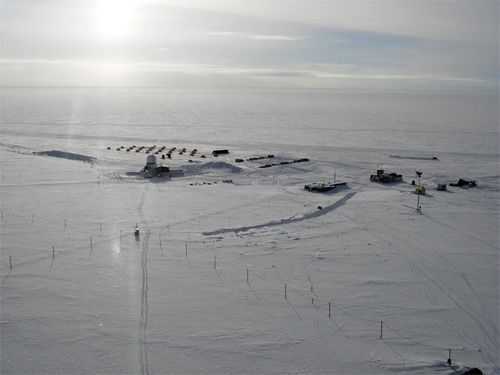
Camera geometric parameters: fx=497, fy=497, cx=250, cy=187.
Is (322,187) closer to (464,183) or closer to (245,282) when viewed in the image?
(464,183)

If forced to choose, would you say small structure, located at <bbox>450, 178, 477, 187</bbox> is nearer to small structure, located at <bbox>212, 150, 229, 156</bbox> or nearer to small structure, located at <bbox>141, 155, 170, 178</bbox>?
small structure, located at <bbox>141, 155, 170, 178</bbox>

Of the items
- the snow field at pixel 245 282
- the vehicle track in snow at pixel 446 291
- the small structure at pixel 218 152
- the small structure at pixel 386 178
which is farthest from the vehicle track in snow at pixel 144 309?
the small structure at pixel 218 152

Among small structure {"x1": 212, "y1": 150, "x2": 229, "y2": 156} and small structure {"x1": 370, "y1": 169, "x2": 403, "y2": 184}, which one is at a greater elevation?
small structure {"x1": 212, "y1": 150, "x2": 229, "y2": 156}


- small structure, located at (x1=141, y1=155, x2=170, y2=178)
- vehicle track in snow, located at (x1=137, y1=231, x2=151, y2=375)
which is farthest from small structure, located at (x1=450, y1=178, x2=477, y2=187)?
vehicle track in snow, located at (x1=137, y1=231, x2=151, y2=375)

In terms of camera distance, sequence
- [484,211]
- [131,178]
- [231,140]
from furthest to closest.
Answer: [231,140], [131,178], [484,211]

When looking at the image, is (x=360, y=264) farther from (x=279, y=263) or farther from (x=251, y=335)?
(x=251, y=335)

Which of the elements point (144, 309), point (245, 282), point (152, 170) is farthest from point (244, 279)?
point (152, 170)

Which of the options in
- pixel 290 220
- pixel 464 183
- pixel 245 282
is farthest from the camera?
pixel 464 183

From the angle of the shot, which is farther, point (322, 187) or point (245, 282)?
point (322, 187)

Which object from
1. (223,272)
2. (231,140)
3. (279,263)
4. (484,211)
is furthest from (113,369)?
(231,140)
